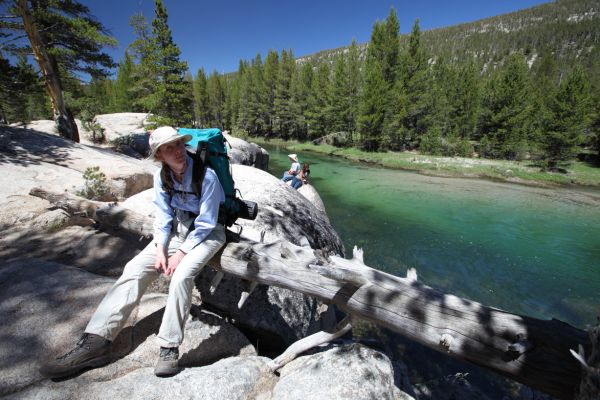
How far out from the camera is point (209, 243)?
2848mm

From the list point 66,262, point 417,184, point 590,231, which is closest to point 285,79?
point 417,184

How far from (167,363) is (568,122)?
34330 mm

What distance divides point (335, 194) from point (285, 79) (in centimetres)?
4185

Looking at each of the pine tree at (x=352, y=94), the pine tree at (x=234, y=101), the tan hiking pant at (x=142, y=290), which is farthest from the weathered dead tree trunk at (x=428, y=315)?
the pine tree at (x=234, y=101)

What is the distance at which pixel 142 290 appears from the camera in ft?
9.14

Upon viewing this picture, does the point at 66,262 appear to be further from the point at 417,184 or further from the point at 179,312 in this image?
the point at 417,184

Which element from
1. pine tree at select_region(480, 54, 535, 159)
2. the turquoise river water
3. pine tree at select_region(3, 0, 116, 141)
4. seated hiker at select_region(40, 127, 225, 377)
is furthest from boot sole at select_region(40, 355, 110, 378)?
pine tree at select_region(480, 54, 535, 159)

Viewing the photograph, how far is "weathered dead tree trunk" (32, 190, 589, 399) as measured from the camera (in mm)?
1931

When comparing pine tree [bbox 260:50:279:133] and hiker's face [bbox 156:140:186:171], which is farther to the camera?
pine tree [bbox 260:50:279:133]

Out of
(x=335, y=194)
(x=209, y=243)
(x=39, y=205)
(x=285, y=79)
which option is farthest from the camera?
(x=285, y=79)

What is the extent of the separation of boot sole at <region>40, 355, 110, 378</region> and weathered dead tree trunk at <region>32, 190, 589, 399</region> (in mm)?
1199

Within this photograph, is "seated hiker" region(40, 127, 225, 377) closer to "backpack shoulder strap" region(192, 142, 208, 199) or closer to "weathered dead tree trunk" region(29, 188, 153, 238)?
"backpack shoulder strap" region(192, 142, 208, 199)

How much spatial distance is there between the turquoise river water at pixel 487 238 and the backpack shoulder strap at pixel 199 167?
259 inches

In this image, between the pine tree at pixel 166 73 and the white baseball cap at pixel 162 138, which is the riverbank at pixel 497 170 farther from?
the white baseball cap at pixel 162 138
